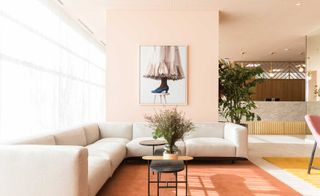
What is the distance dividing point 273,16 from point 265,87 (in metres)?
7.52

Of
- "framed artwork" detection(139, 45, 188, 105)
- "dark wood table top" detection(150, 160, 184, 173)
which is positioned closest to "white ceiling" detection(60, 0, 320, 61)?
"framed artwork" detection(139, 45, 188, 105)

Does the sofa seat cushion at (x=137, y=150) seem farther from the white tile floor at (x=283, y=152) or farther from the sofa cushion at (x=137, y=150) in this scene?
the white tile floor at (x=283, y=152)

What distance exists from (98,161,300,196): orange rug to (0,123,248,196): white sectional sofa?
231 mm

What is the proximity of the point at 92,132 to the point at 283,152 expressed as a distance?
4371mm

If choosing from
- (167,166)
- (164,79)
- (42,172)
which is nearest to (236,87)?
(164,79)

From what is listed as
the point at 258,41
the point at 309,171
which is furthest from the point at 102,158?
the point at 258,41

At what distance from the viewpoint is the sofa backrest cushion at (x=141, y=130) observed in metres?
5.69

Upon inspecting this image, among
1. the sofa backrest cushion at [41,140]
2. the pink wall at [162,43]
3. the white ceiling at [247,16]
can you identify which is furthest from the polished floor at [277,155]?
the white ceiling at [247,16]

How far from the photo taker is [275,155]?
619cm

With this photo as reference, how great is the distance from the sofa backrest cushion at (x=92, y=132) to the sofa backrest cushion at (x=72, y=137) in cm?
16

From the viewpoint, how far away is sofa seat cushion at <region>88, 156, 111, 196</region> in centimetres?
292

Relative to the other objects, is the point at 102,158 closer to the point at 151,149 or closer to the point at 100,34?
the point at 151,149

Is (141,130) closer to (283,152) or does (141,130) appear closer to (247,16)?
(283,152)

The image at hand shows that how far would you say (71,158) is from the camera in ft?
8.04
